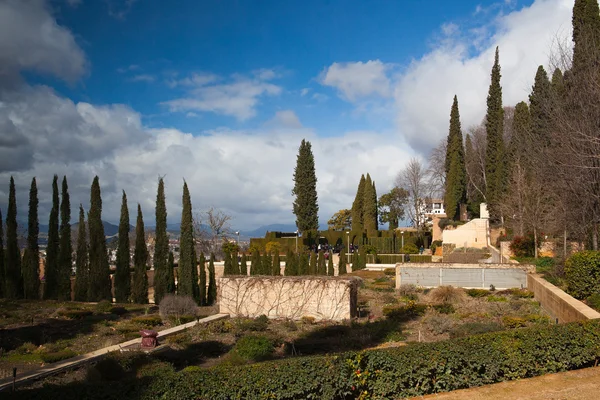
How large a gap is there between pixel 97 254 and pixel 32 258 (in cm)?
451

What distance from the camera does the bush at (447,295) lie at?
22.7 metres

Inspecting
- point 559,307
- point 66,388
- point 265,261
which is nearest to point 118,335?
point 66,388

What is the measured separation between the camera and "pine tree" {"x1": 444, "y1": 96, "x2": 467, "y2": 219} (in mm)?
51344

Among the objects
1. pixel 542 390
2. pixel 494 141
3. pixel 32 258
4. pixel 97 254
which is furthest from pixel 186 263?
pixel 494 141

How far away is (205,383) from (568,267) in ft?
48.2

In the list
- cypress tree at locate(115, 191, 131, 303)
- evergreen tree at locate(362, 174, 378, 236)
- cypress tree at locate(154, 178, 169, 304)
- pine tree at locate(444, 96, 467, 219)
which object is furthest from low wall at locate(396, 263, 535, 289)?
evergreen tree at locate(362, 174, 378, 236)

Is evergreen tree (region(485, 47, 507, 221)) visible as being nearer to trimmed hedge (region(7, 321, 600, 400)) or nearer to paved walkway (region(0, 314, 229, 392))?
trimmed hedge (region(7, 321, 600, 400))

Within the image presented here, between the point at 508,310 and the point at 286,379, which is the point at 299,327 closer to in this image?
the point at 508,310

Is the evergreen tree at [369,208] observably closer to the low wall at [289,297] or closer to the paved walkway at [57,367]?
the low wall at [289,297]

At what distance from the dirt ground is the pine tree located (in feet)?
144

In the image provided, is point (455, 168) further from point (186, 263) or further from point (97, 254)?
point (97, 254)

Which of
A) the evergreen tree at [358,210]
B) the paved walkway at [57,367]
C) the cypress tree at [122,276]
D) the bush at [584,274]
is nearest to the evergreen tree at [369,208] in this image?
the evergreen tree at [358,210]

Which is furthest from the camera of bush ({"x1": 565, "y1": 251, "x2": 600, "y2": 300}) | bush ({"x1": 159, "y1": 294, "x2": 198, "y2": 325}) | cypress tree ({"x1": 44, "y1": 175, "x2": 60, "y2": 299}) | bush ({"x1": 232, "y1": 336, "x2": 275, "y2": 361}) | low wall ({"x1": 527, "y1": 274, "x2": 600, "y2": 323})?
cypress tree ({"x1": 44, "y1": 175, "x2": 60, "y2": 299})

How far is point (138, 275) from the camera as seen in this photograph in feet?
106
